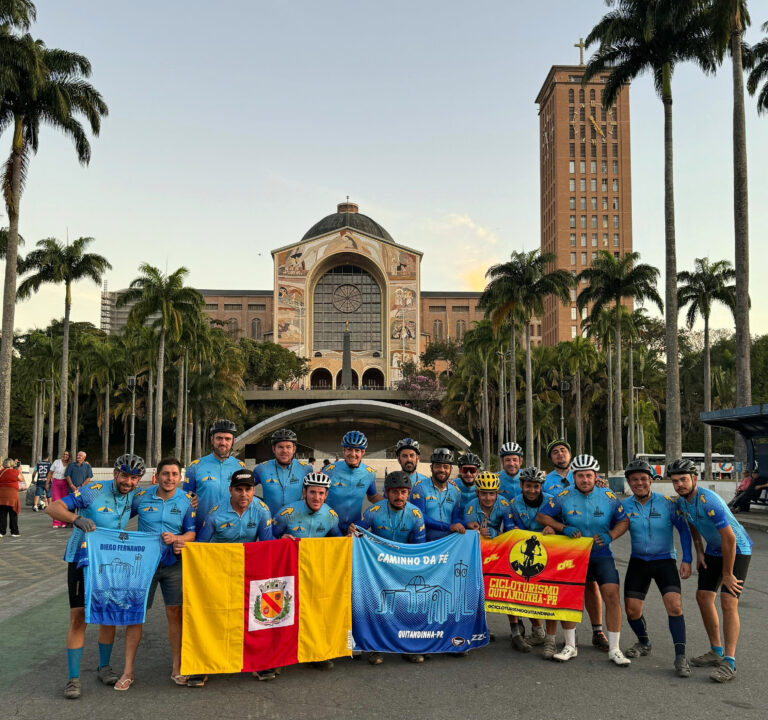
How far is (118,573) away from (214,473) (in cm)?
150

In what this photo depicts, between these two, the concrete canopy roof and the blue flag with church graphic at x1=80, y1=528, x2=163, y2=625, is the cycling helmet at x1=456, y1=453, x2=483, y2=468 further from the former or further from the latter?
the concrete canopy roof

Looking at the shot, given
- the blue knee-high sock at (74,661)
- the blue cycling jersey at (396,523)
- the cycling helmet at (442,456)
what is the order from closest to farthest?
the blue knee-high sock at (74,661) → the blue cycling jersey at (396,523) → the cycling helmet at (442,456)

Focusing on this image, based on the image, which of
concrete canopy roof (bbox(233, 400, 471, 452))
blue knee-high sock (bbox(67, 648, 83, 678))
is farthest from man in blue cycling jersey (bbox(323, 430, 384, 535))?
concrete canopy roof (bbox(233, 400, 471, 452))

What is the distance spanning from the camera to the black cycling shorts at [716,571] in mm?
6555

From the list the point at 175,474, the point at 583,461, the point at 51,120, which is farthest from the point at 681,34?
the point at 175,474

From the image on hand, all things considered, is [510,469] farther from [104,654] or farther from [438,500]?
[104,654]

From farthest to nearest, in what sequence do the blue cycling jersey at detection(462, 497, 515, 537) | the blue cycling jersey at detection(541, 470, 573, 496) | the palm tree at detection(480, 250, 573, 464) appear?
the palm tree at detection(480, 250, 573, 464), the blue cycling jersey at detection(541, 470, 573, 496), the blue cycling jersey at detection(462, 497, 515, 537)

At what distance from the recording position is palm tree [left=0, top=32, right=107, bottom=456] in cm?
2819

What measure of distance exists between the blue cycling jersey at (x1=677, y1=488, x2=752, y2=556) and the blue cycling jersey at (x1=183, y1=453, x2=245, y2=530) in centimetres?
414

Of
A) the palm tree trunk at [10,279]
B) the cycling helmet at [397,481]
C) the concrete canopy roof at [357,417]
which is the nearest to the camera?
the cycling helmet at [397,481]

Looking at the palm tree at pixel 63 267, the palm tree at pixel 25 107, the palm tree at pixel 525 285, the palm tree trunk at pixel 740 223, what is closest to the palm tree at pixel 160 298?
the palm tree at pixel 63 267

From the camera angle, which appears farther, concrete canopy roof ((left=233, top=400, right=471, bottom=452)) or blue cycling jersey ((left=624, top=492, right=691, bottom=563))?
concrete canopy roof ((left=233, top=400, right=471, bottom=452))

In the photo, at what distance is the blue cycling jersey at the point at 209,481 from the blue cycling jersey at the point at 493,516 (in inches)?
92.0

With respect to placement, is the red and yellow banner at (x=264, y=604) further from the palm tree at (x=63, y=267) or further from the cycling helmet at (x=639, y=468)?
the palm tree at (x=63, y=267)
